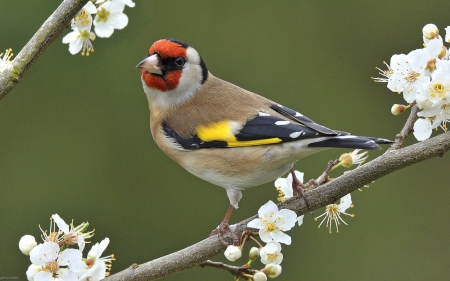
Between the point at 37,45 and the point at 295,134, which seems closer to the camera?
the point at 37,45

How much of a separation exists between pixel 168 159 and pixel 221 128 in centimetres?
252

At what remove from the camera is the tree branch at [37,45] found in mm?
1988

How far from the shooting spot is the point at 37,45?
2.03 metres

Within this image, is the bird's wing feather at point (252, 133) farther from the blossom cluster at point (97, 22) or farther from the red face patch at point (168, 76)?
the blossom cluster at point (97, 22)

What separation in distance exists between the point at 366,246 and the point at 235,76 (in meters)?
1.63

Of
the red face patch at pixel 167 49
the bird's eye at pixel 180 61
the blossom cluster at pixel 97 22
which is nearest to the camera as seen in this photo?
the blossom cluster at pixel 97 22

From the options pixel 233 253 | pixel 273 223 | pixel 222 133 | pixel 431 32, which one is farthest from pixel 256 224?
pixel 431 32

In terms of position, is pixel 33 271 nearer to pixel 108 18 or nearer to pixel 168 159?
pixel 108 18

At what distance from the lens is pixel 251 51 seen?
18.5 feet

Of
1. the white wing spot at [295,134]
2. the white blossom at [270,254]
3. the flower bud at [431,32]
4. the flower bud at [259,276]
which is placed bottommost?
the flower bud at [259,276]

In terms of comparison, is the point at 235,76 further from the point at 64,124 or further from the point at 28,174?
the point at 28,174

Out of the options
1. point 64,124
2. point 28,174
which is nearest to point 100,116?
point 64,124

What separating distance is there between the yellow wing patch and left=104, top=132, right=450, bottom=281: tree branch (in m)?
0.41

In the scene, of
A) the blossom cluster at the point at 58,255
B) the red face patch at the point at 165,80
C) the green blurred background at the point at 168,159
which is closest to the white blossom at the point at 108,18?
the red face patch at the point at 165,80
